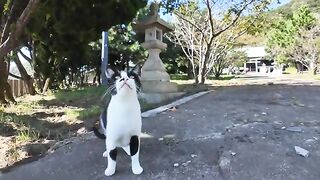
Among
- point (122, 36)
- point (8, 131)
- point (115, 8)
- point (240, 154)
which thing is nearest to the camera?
point (240, 154)

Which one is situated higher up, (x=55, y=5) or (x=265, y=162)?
(x=55, y=5)

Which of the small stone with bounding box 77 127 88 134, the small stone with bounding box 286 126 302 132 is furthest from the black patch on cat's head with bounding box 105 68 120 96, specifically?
the small stone with bounding box 286 126 302 132

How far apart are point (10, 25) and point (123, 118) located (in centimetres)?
421

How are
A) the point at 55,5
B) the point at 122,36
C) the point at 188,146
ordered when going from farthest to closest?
the point at 122,36, the point at 55,5, the point at 188,146

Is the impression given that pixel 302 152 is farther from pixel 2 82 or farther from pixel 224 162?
pixel 2 82

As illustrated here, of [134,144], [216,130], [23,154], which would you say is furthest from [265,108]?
[23,154]

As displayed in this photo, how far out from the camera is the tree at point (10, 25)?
5.41 m

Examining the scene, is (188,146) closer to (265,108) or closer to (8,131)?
(265,108)

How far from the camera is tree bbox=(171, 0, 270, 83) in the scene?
40.9 ft

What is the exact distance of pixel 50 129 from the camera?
20.1ft

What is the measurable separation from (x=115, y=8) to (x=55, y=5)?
1.32m

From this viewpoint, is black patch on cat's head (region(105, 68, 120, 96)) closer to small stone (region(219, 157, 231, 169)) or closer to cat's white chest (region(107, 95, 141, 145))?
cat's white chest (region(107, 95, 141, 145))

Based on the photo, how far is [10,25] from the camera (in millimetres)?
6609

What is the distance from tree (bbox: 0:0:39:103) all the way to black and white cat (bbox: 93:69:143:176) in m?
2.51
